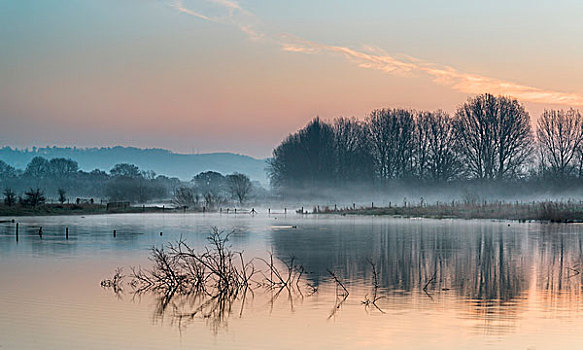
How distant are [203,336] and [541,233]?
30880 mm

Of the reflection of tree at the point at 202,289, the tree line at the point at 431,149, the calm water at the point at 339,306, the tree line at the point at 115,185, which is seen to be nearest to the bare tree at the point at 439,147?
the tree line at the point at 431,149

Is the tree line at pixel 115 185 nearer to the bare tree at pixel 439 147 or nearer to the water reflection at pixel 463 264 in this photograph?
the bare tree at pixel 439 147

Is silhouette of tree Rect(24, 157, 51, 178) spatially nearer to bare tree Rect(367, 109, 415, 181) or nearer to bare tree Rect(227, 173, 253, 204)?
bare tree Rect(227, 173, 253, 204)

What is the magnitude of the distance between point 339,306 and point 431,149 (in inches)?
2728

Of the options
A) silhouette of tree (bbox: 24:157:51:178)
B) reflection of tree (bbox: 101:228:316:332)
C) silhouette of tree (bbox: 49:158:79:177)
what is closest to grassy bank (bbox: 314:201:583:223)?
reflection of tree (bbox: 101:228:316:332)

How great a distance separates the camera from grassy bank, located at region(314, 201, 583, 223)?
5172 centimetres

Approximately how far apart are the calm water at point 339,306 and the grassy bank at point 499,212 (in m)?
21.7

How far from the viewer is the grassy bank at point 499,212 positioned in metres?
51.7

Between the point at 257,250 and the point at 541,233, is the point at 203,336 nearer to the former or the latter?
the point at 257,250

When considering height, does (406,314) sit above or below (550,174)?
below

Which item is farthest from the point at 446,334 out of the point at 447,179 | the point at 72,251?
the point at 447,179

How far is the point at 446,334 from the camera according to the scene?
13352 mm

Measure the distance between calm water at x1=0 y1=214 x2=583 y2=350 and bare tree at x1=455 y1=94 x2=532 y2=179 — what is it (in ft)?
147

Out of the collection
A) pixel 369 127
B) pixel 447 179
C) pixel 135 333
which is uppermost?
pixel 369 127
